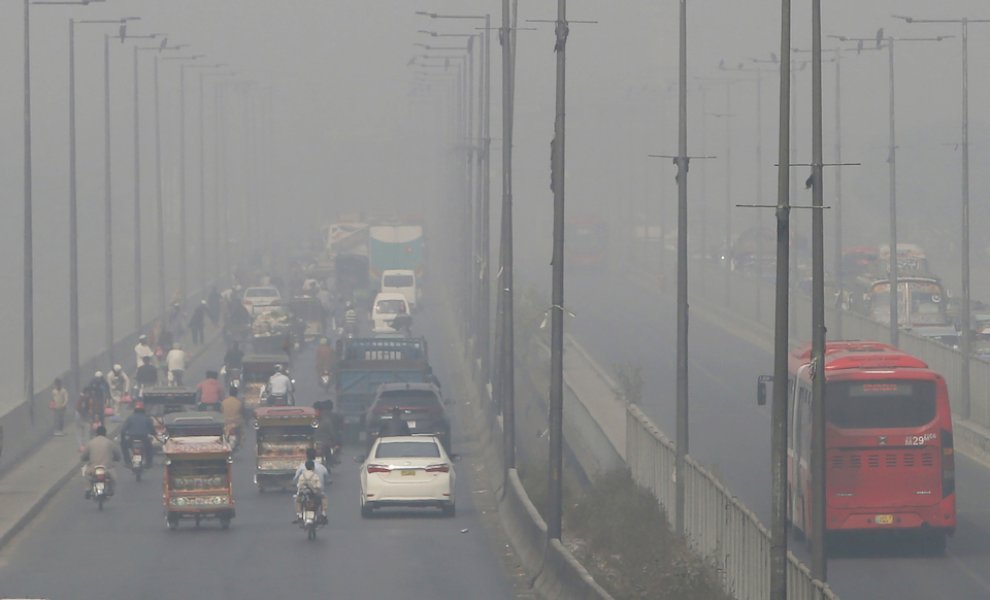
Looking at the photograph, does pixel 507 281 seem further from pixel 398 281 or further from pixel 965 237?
pixel 398 281


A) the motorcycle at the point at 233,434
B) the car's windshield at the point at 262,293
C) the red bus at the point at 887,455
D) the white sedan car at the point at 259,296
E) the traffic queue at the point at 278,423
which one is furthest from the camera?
the car's windshield at the point at 262,293

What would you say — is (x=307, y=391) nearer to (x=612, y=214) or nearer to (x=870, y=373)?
(x=870, y=373)

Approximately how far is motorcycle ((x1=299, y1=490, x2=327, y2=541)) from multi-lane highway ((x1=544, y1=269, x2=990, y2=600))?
21.5 feet

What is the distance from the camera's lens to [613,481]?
109 ft

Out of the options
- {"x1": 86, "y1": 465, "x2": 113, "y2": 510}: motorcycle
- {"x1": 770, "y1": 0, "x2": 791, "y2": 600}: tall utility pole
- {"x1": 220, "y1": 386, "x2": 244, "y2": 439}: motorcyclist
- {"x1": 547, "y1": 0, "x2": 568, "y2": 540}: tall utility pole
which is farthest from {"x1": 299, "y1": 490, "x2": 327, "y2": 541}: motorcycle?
{"x1": 770, "y1": 0, "x2": 791, "y2": 600}: tall utility pole

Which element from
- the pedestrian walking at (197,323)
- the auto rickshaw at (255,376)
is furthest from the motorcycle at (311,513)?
the pedestrian walking at (197,323)

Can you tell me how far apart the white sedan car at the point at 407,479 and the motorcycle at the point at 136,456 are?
23.7ft

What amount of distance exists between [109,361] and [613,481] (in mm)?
31407

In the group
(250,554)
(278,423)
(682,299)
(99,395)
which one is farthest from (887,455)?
(99,395)

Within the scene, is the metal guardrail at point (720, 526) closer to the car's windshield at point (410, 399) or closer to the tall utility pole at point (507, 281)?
the tall utility pole at point (507, 281)

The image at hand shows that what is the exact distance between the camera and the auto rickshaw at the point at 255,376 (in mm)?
53000

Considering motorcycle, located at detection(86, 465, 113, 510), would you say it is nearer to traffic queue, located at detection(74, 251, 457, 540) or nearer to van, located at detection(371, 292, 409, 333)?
traffic queue, located at detection(74, 251, 457, 540)

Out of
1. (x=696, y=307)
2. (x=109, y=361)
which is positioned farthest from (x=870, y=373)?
(x=696, y=307)

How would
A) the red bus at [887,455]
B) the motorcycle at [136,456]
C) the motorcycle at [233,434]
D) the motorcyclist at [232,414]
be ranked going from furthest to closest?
the motorcyclist at [232,414] → the motorcycle at [233,434] → the motorcycle at [136,456] → the red bus at [887,455]
